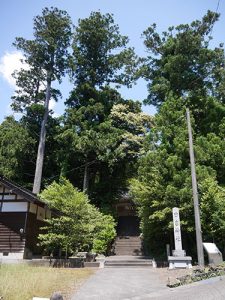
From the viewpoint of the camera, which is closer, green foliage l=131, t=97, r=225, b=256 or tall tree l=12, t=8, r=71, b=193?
green foliage l=131, t=97, r=225, b=256

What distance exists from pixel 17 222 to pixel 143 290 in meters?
9.66

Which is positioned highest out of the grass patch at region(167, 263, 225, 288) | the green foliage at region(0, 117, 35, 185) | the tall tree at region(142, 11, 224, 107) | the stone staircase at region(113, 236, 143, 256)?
the tall tree at region(142, 11, 224, 107)

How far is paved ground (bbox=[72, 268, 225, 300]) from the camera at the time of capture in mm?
8320

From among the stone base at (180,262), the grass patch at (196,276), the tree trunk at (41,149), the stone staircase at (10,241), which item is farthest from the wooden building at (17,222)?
the grass patch at (196,276)

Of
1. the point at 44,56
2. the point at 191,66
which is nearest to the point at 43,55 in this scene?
the point at 44,56

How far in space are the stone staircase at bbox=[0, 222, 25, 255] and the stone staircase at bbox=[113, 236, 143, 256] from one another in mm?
8263

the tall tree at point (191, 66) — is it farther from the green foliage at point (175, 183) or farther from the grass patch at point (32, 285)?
the grass patch at point (32, 285)

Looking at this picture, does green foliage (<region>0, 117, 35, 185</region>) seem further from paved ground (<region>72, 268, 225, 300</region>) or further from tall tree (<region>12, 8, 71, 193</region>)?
paved ground (<region>72, 268, 225, 300</region>)

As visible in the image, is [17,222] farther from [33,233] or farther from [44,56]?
[44,56]

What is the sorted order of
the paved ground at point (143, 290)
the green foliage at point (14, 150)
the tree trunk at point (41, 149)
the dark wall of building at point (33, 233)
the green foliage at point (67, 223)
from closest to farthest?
1. the paved ground at point (143, 290)
2. the green foliage at point (67, 223)
3. the dark wall of building at point (33, 233)
4. the tree trunk at point (41, 149)
5. the green foliage at point (14, 150)

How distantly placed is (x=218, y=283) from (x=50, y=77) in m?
23.8

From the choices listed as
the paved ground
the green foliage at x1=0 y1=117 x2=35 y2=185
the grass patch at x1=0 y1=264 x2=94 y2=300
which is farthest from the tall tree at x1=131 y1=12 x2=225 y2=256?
the green foliage at x1=0 y1=117 x2=35 y2=185

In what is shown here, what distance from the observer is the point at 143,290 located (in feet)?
30.9

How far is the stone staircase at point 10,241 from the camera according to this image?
16486 millimetres
